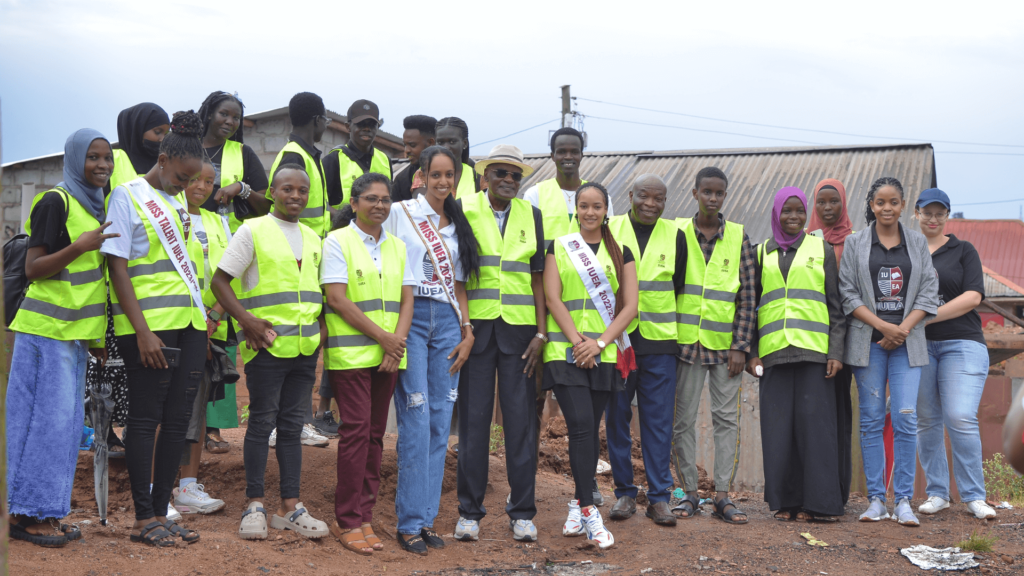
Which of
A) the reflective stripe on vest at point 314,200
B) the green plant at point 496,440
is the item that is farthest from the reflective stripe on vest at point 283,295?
the green plant at point 496,440

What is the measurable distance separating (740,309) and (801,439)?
98 centimetres

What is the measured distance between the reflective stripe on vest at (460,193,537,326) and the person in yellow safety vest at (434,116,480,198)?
87cm

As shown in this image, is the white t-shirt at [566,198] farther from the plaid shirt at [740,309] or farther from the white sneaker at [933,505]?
the white sneaker at [933,505]

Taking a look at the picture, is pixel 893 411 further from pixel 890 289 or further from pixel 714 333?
pixel 714 333

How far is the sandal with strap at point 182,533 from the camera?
428 cm

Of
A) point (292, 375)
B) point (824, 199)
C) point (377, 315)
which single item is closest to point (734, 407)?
point (824, 199)

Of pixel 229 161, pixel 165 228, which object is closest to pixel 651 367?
pixel 165 228

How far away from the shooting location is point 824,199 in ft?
19.4

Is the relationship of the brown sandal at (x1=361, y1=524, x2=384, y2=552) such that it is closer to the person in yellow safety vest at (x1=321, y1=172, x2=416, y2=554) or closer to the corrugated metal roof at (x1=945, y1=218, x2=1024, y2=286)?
the person in yellow safety vest at (x1=321, y1=172, x2=416, y2=554)

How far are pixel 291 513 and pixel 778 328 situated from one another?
133 inches

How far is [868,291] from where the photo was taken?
5.62 metres

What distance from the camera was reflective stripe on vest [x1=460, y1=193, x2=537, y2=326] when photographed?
16.8 ft

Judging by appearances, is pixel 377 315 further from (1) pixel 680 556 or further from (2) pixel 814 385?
(2) pixel 814 385

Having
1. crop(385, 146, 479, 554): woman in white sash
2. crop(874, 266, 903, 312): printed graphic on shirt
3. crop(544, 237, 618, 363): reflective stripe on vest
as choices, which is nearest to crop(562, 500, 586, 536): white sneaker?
crop(385, 146, 479, 554): woman in white sash
